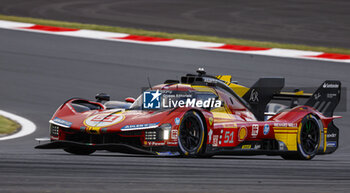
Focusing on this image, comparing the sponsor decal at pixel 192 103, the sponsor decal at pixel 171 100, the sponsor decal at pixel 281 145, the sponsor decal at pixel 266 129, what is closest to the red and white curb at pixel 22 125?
the sponsor decal at pixel 171 100

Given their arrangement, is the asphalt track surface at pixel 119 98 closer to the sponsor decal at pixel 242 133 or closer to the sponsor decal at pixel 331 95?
the sponsor decal at pixel 242 133

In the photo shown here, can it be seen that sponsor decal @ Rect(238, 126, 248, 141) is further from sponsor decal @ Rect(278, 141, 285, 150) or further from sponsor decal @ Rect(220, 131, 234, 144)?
sponsor decal @ Rect(278, 141, 285, 150)

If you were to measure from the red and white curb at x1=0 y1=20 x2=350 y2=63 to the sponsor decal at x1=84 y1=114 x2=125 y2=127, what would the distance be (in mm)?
9858

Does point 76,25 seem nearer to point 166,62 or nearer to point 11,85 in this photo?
point 166,62

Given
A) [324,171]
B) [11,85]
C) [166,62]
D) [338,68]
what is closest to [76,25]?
[166,62]

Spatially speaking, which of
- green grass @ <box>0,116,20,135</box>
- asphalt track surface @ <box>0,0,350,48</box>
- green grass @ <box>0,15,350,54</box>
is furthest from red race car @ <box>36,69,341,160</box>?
asphalt track surface @ <box>0,0,350,48</box>

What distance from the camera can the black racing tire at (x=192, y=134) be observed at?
9.52 meters

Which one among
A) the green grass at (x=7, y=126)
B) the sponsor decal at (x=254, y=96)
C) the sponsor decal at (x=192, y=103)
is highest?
the sponsor decal at (x=254, y=96)

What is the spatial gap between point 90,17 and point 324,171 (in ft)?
49.5

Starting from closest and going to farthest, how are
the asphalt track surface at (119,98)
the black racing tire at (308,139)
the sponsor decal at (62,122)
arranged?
the asphalt track surface at (119,98)
the sponsor decal at (62,122)
the black racing tire at (308,139)

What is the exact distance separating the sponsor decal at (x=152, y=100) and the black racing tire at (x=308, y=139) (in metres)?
2.40

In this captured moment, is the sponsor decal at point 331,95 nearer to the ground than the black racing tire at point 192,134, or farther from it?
farther from it

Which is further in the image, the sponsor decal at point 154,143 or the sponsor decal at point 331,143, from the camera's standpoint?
the sponsor decal at point 331,143

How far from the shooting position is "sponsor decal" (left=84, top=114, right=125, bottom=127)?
9.52 meters
